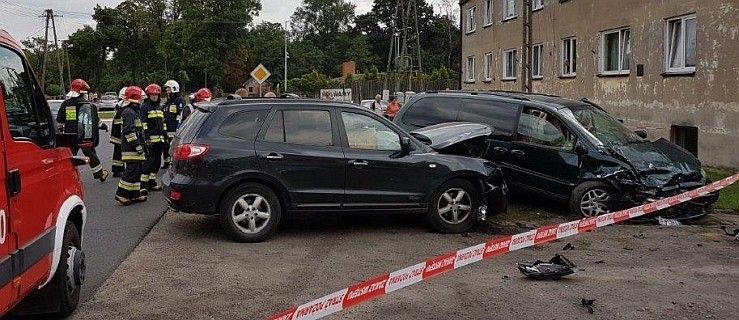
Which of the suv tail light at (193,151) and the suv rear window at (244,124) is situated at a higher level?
the suv rear window at (244,124)

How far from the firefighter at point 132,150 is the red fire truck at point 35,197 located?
196 inches

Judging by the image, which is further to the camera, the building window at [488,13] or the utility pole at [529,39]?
the building window at [488,13]

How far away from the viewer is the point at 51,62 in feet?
292

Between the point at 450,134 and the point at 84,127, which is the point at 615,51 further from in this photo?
the point at 84,127

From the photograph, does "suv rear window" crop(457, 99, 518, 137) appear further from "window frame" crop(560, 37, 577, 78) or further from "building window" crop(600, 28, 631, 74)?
"window frame" crop(560, 37, 577, 78)

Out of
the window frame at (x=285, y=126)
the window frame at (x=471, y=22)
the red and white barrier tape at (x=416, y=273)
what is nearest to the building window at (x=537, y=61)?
the window frame at (x=471, y=22)

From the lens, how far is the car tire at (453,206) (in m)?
8.41

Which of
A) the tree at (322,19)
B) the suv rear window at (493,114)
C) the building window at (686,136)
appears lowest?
the building window at (686,136)

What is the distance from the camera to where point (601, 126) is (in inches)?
388

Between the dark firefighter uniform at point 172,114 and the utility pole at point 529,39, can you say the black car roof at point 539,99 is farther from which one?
the utility pole at point 529,39

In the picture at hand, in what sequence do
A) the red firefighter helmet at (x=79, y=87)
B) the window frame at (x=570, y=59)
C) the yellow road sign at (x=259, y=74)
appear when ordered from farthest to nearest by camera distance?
1. the yellow road sign at (x=259, y=74)
2. the window frame at (x=570, y=59)
3. the red firefighter helmet at (x=79, y=87)

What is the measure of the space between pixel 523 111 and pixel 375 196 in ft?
10.6

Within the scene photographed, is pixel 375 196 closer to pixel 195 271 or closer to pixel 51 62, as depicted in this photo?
pixel 195 271

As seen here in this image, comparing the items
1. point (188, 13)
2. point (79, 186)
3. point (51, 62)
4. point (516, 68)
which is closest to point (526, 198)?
point (79, 186)
